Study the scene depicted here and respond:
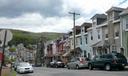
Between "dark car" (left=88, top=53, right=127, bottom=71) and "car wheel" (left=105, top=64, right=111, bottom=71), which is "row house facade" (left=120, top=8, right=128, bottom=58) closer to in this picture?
"dark car" (left=88, top=53, right=127, bottom=71)

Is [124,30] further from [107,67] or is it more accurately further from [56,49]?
[56,49]

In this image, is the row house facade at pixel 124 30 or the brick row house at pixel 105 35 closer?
the row house facade at pixel 124 30

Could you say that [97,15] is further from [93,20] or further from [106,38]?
[106,38]

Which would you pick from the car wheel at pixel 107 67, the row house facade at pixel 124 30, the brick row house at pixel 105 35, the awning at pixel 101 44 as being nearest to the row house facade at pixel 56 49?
the brick row house at pixel 105 35

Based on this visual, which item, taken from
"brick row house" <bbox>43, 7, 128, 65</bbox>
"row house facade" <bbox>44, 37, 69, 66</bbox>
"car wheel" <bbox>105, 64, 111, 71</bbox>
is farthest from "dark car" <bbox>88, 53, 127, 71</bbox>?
"row house facade" <bbox>44, 37, 69, 66</bbox>

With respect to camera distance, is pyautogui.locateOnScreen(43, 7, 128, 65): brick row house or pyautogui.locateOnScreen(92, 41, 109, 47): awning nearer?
pyautogui.locateOnScreen(43, 7, 128, 65): brick row house

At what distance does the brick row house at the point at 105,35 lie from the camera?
A: 139 ft

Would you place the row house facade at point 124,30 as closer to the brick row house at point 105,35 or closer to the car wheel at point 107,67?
the brick row house at point 105,35

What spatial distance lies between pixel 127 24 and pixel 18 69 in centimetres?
1498

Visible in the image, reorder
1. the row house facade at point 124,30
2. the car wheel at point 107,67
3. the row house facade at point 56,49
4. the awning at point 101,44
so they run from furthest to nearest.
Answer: the row house facade at point 56,49, the awning at point 101,44, the row house facade at point 124,30, the car wheel at point 107,67

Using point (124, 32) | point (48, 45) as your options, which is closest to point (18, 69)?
point (124, 32)

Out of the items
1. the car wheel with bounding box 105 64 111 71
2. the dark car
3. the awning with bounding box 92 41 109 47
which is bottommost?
the car wheel with bounding box 105 64 111 71

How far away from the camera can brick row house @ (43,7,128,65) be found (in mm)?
42375

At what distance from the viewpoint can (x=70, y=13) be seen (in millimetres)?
58250
